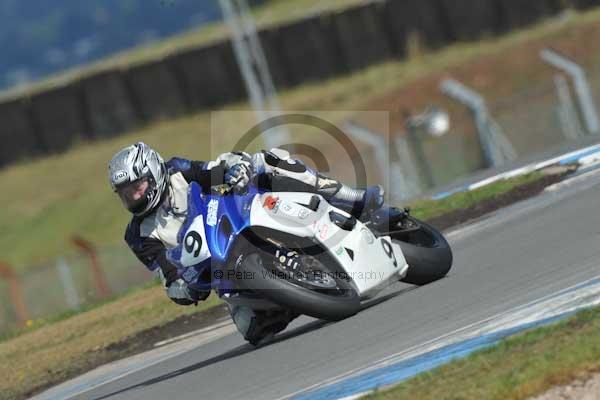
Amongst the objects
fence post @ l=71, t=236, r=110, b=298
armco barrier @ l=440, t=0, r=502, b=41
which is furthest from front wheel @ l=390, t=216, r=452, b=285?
armco barrier @ l=440, t=0, r=502, b=41

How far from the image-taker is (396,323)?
9.15 meters

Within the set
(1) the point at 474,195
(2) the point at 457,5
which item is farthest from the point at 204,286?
(2) the point at 457,5

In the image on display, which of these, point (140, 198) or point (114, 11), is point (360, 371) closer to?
point (140, 198)

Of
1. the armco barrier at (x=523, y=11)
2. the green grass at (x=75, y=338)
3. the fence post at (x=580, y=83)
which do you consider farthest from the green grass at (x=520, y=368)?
the armco barrier at (x=523, y=11)

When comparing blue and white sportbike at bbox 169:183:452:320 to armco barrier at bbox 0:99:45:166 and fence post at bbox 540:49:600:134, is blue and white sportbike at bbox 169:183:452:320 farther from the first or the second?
armco barrier at bbox 0:99:45:166

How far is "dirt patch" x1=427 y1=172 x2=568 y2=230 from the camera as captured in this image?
14588mm

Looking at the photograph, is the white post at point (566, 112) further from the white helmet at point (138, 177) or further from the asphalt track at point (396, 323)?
the white helmet at point (138, 177)

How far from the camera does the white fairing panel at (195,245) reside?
9312mm

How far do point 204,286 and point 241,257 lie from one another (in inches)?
20.9

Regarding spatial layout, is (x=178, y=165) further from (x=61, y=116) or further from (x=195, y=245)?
(x=61, y=116)

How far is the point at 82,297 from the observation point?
21000 mm

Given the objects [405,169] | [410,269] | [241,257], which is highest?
[241,257]

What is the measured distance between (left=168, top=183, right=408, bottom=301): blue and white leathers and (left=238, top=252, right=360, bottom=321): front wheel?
104 mm

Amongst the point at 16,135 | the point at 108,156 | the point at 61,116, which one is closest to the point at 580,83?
the point at 108,156
